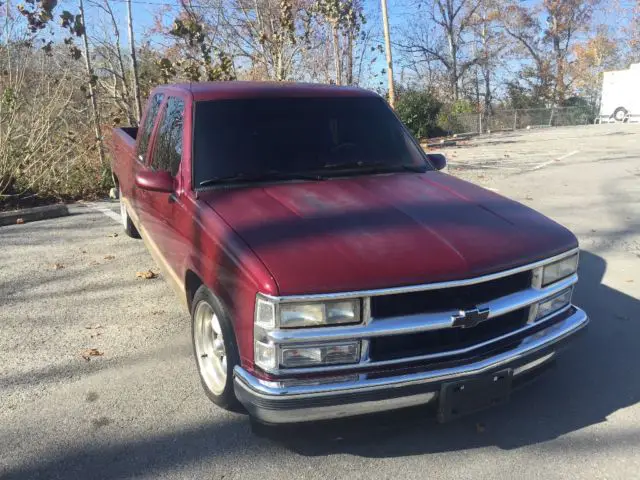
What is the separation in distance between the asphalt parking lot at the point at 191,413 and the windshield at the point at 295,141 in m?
1.45

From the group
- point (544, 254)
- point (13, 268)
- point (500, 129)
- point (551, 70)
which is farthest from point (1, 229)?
point (551, 70)

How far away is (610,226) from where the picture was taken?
7.48 m

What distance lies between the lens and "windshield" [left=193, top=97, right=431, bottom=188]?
3.64m

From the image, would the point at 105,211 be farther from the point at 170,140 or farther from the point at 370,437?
the point at 370,437

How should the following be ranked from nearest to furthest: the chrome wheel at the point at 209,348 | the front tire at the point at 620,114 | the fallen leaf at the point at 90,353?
the chrome wheel at the point at 209,348, the fallen leaf at the point at 90,353, the front tire at the point at 620,114

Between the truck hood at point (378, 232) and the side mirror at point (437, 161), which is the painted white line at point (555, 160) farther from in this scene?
the truck hood at point (378, 232)

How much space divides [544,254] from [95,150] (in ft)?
32.5

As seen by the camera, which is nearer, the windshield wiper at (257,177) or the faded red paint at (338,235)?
the faded red paint at (338,235)

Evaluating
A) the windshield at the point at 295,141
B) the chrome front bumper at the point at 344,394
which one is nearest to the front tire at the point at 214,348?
the chrome front bumper at the point at 344,394

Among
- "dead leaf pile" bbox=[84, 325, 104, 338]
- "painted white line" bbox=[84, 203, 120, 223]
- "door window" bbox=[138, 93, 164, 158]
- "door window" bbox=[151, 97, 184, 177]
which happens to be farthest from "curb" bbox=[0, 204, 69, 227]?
"door window" bbox=[151, 97, 184, 177]

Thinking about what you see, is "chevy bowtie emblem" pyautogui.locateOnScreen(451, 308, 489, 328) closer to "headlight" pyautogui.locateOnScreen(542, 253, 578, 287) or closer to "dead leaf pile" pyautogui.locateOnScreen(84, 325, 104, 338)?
"headlight" pyautogui.locateOnScreen(542, 253, 578, 287)

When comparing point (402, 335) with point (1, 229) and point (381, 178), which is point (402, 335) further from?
point (1, 229)

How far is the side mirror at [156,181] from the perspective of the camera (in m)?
3.57

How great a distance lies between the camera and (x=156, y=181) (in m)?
3.57
